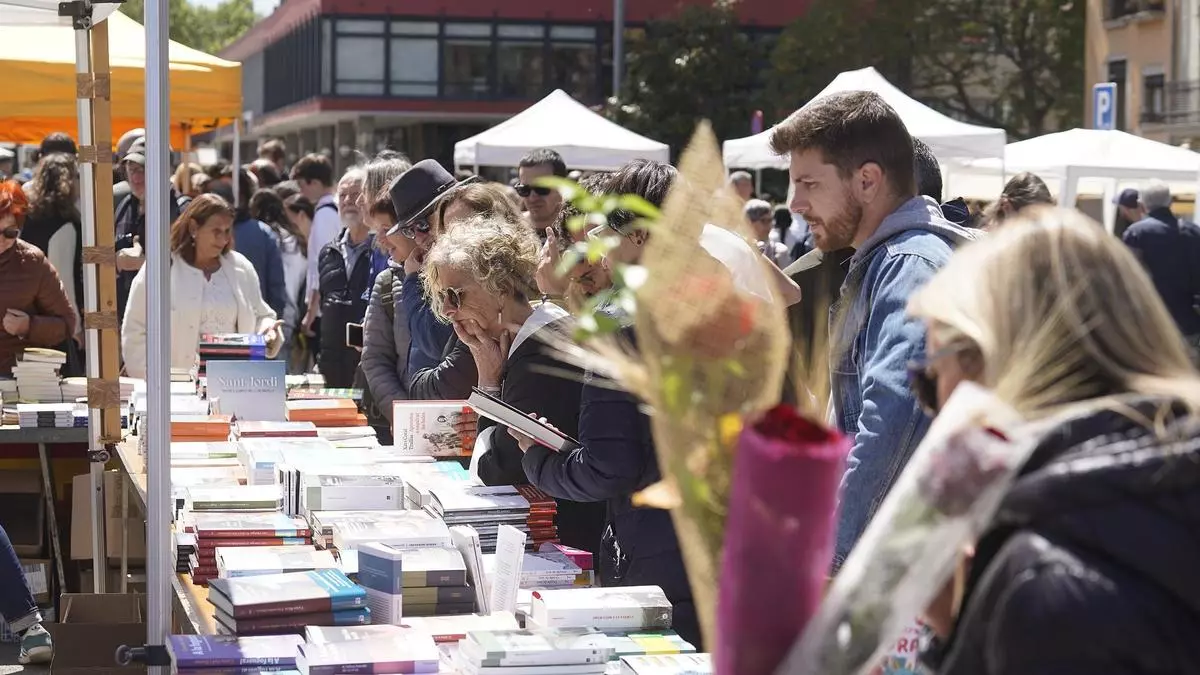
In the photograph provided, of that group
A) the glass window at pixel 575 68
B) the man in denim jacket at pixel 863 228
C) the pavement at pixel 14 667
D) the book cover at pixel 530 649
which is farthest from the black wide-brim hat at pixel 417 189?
the glass window at pixel 575 68

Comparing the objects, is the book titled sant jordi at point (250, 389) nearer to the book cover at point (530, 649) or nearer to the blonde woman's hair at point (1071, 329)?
the book cover at point (530, 649)

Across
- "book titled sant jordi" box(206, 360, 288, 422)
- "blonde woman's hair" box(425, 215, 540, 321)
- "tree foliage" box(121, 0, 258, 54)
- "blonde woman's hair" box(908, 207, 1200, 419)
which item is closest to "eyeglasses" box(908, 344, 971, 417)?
"blonde woman's hair" box(908, 207, 1200, 419)

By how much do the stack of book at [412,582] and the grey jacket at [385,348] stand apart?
2.24m

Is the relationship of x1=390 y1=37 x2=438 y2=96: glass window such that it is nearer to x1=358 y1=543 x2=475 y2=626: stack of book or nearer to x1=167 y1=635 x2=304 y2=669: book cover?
x1=358 y1=543 x2=475 y2=626: stack of book

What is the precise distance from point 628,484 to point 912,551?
2064mm

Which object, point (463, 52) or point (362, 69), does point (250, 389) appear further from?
point (362, 69)

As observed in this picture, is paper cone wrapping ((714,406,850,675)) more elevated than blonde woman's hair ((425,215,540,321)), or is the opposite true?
blonde woman's hair ((425,215,540,321))

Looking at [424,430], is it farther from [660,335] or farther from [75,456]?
[660,335]

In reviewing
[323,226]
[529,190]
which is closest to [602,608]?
[529,190]

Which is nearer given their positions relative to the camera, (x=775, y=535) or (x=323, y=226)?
(x=775, y=535)

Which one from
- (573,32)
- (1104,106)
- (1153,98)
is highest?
(573,32)

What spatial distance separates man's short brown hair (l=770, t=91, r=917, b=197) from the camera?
318 centimetres

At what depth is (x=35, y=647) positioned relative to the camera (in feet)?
18.9

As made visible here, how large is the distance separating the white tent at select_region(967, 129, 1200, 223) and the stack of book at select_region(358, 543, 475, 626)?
9711 millimetres
